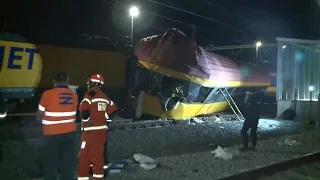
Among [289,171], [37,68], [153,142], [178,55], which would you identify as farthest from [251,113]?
[37,68]

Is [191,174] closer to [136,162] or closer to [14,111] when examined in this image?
[136,162]

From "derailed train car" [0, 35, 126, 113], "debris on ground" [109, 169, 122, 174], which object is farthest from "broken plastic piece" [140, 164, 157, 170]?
"derailed train car" [0, 35, 126, 113]

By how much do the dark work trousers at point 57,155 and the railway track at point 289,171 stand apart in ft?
9.37

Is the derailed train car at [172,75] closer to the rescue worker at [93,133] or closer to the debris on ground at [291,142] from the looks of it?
the debris on ground at [291,142]

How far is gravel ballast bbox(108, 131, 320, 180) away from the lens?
19.9ft

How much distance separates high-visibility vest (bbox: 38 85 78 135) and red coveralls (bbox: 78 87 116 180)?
292mm

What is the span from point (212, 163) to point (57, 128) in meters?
3.79

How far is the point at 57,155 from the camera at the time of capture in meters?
4.52

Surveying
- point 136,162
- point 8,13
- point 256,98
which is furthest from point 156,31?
point 136,162

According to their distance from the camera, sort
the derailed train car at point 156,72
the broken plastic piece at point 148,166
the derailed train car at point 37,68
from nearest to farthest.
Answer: the broken plastic piece at point 148,166, the derailed train car at point 37,68, the derailed train car at point 156,72

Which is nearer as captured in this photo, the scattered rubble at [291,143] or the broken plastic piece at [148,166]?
the broken plastic piece at [148,166]

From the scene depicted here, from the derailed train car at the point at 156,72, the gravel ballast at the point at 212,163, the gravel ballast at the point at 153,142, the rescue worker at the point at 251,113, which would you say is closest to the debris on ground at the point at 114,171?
the gravel ballast at the point at 212,163

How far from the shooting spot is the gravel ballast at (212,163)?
605 cm

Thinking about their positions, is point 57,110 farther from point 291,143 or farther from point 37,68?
point 291,143
